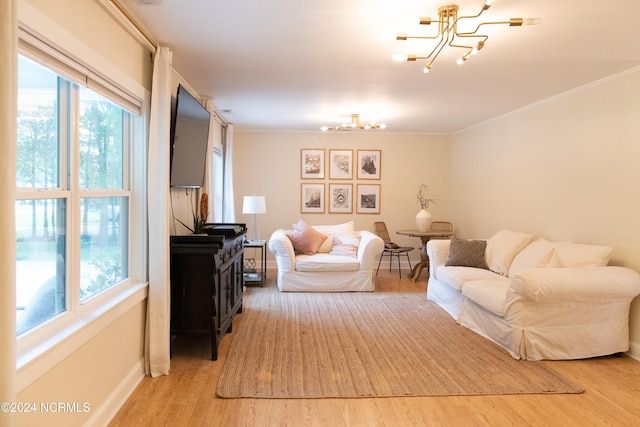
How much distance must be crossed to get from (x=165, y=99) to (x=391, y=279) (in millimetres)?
4693

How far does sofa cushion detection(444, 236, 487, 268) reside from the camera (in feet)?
16.5

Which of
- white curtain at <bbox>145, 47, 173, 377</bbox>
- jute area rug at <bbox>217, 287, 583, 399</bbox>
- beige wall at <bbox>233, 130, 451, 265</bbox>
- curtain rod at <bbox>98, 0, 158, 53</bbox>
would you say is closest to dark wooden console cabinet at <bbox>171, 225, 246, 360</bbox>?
white curtain at <bbox>145, 47, 173, 377</bbox>

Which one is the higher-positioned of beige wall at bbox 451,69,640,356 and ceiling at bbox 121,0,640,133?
ceiling at bbox 121,0,640,133

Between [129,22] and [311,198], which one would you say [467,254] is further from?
[129,22]

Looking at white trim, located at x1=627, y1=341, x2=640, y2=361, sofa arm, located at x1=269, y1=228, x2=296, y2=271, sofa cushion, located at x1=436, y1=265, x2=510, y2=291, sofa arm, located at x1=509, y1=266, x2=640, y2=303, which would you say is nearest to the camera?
sofa arm, located at x1=509, y1=266, x2=640, y2=303

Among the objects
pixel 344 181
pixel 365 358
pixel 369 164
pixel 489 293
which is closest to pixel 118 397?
pixel 365 358

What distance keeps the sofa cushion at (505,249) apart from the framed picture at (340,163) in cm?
305

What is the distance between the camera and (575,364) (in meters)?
3.39

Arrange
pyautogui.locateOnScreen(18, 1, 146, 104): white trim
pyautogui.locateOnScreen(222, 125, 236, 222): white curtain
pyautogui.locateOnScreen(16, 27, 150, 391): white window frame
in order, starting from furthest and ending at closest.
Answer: pyautogui.locateOnScreen(222, 125, 236, 222): white curtain < pyautogui.locateOnScreen(16, 27, 150, 391): white window frame < pyautogui.locateOnScreen(18, 1, 146, 104): white trim

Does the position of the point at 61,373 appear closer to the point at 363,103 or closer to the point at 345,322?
the point at 345,322

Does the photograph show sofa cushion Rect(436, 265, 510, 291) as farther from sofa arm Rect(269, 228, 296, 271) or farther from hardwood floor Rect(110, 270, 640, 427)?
sofa arm Rect(269, 228, 296, 271)

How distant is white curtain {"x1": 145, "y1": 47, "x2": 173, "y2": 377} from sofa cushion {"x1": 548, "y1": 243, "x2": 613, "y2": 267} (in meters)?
3.39

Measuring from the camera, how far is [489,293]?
3.82 metres

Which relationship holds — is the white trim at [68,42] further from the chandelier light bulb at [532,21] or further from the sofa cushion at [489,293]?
the sofa cushion at [489,293]
